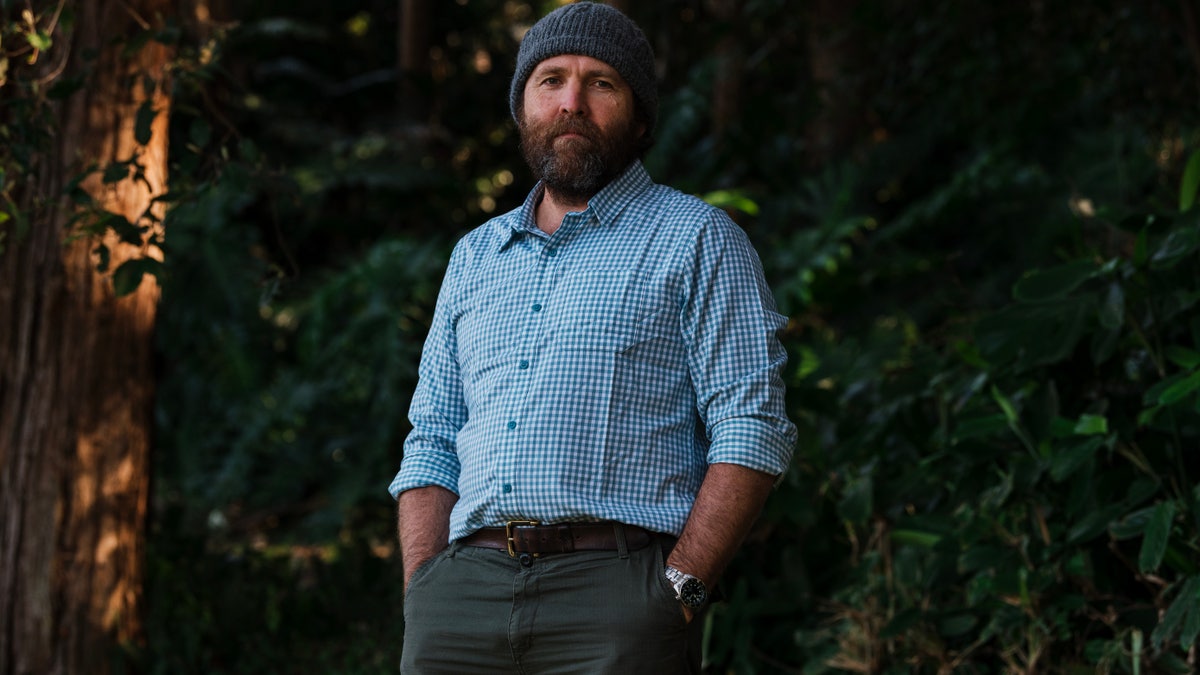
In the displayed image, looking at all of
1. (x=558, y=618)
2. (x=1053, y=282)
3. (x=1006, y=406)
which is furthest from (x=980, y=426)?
(x=558, y=618)

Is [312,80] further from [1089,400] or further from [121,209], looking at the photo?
[1089,400]

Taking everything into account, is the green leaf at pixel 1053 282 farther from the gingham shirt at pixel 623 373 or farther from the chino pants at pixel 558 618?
the chino pants at pixel 558 618

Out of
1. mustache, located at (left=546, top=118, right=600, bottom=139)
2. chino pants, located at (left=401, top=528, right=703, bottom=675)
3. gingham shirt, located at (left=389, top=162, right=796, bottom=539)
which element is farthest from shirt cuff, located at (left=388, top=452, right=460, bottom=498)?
mustache, located at (left=546, top=118, right=600, bottom=139)

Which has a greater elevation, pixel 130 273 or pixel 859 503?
pixel 130 273

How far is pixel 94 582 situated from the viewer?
4.20 meters

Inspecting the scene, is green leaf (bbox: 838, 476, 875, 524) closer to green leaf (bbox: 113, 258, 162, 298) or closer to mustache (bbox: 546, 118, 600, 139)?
mustache (bbox: 546, 118, 600, 139)

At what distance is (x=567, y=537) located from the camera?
2068mm

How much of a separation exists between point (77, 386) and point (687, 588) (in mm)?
2777

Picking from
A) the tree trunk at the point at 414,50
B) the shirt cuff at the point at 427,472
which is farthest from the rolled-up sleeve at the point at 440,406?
the tree trunk at the point at 414,50

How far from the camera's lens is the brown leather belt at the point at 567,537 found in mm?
2057

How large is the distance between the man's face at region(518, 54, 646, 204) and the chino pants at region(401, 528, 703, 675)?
0.65 m

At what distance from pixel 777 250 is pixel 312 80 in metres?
4.66

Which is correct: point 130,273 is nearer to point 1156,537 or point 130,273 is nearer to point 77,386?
point 77,386

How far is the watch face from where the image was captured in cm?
200
